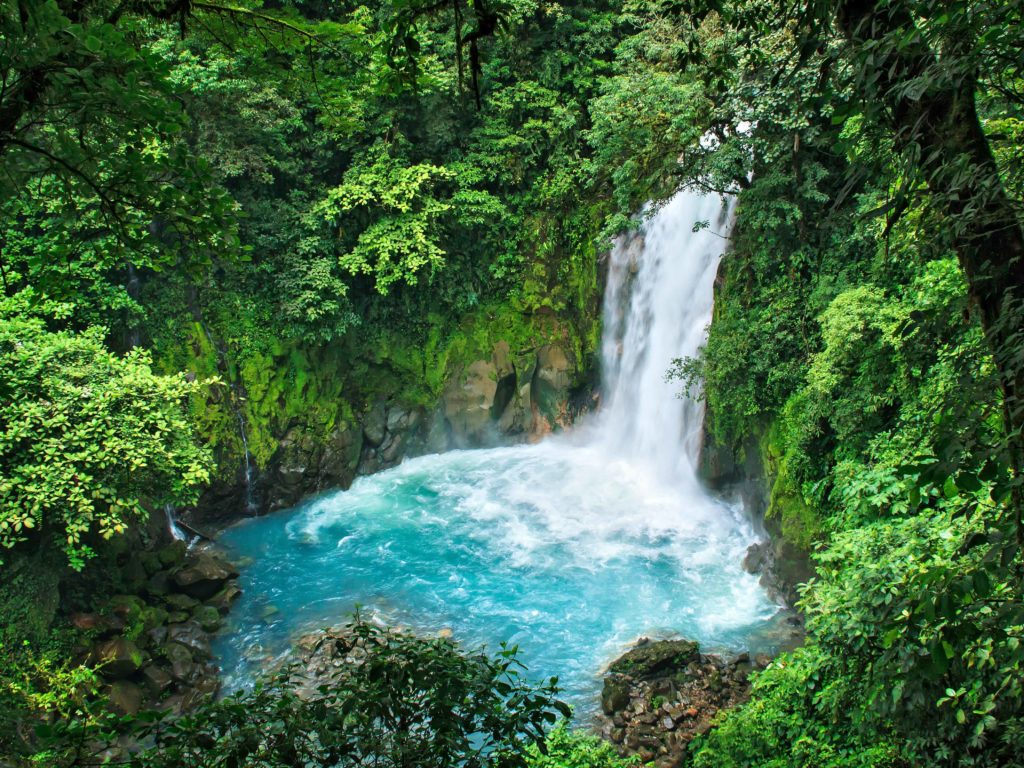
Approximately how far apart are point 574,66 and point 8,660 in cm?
1389

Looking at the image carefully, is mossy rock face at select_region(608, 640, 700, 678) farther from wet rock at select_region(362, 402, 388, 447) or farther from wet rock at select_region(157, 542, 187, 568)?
wet rock at select_region(362, 402, 388, 447)

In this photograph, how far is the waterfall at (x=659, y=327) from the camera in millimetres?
12328

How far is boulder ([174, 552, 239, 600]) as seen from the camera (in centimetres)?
1011

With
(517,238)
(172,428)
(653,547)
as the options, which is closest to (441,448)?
(517,238)

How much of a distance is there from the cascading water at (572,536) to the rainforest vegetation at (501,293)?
3.51 ft

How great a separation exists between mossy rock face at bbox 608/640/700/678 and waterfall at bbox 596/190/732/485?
15.1 feet

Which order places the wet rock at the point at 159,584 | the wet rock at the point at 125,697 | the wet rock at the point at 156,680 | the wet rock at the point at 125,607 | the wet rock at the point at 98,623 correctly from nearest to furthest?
the wet rock at the point at 125,697
the wet rock at the point at 156,680
the wet rock at the point at 98,623
the wet rock at the point at 125,607
the wet rock at the point at 159,584

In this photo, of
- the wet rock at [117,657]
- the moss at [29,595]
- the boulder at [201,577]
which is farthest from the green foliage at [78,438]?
the boulder at [201,577]

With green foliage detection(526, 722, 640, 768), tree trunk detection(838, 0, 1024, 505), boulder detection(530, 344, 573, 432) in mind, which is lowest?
green foliage detection(526, 722, 640, 768)

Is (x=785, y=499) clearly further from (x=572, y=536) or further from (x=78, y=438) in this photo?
(x=78, y=438)

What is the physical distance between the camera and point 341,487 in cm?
1412

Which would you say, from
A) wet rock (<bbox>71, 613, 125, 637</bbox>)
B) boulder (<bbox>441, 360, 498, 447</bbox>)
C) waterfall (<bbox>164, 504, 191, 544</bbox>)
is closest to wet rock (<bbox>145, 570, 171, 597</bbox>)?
wet rock (<bbox>71, 613, 125, 637</bbox>)

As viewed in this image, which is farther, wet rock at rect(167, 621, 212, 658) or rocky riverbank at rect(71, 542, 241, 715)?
wet rock at rect(167, 621, 212, 658)

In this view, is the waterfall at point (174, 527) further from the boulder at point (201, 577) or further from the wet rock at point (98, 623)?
the wet rock at point (98, 623)
